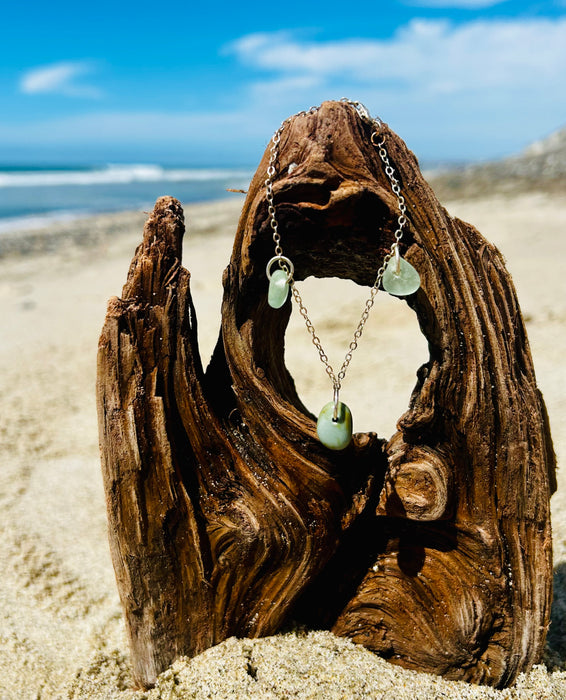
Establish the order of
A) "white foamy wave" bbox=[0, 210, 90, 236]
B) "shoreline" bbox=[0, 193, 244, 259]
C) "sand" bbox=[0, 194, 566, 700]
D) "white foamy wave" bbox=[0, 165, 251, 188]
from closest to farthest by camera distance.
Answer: "sand" bbox=[0, 194, 566, 700] < "shoreline" bbox=[0, 193, 244, 259] < "white foamy wave" bbox=[0, 210, 90, 236] < "white foamy wave" bbox=[0, 165, 251, 188]

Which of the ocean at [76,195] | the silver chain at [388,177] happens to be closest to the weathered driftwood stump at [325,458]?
the silver chain at [388,177]

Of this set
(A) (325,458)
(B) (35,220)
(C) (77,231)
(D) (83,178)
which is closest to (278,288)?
(A) (325,458)

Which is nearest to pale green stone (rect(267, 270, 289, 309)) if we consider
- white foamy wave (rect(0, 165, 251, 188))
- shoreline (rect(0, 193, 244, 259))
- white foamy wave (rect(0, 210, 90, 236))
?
shoreline (rect(0, 193, 244, 259))

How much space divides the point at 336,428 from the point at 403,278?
61 cm

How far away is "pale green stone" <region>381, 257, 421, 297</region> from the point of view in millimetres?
2119

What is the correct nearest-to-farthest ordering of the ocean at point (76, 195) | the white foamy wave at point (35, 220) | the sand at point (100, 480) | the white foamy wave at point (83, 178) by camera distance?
the sand at point (100, 480), the white foamy wave at point (35, 220), the ocean at point (76, 195), the white foamy wave at point (83, 178)

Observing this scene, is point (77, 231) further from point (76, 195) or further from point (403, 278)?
point (403, 278)

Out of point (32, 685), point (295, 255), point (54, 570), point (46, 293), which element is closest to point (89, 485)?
point (54, 570)

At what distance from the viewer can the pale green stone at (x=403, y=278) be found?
212 centimetres

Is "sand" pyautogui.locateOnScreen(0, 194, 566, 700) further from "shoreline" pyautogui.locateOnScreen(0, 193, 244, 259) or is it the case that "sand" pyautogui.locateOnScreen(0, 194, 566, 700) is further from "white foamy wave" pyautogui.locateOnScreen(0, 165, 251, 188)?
"white foamy wave" pyautogui.locateOnScreen(0, 165, 251, 188)

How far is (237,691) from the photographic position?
2.12 metres

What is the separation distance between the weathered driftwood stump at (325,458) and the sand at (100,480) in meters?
0.17

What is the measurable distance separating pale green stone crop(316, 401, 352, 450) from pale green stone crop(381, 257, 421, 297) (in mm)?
481

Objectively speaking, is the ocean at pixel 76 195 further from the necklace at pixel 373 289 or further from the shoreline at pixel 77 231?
the necklace at pixel 373 289
